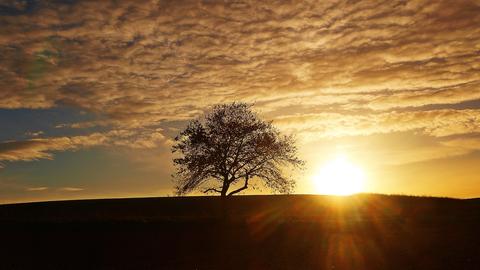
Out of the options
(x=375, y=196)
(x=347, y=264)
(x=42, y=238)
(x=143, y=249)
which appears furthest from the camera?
(x=375, y=196)

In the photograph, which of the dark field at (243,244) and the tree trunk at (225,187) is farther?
the tree trunk at (225,187)

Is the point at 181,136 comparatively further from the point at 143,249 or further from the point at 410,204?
the point at 410,204

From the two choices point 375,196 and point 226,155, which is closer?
point 226,155

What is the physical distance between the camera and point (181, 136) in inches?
1789

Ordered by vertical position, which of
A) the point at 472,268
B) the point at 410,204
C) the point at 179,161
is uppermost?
the point at 179,161

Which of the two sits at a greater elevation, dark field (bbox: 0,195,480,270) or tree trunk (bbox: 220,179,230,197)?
tree trunk (bbox: 220,179,230,197)

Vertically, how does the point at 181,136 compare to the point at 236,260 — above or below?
above

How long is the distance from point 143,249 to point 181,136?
44.0ft

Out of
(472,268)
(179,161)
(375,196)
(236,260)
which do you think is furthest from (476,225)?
(375,196)

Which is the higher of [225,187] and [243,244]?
[225,187]

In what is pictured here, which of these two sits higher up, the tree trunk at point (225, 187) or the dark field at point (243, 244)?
the tree trunk at point (225, 187)

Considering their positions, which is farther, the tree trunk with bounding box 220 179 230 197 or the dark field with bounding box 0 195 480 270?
the tree trunk with bounding box 220 179 230 197

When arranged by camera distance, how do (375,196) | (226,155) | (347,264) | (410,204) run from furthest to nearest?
(375,196) < (410,204) < (226,155) < (347,264)

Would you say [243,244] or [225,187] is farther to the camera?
[225,187]
